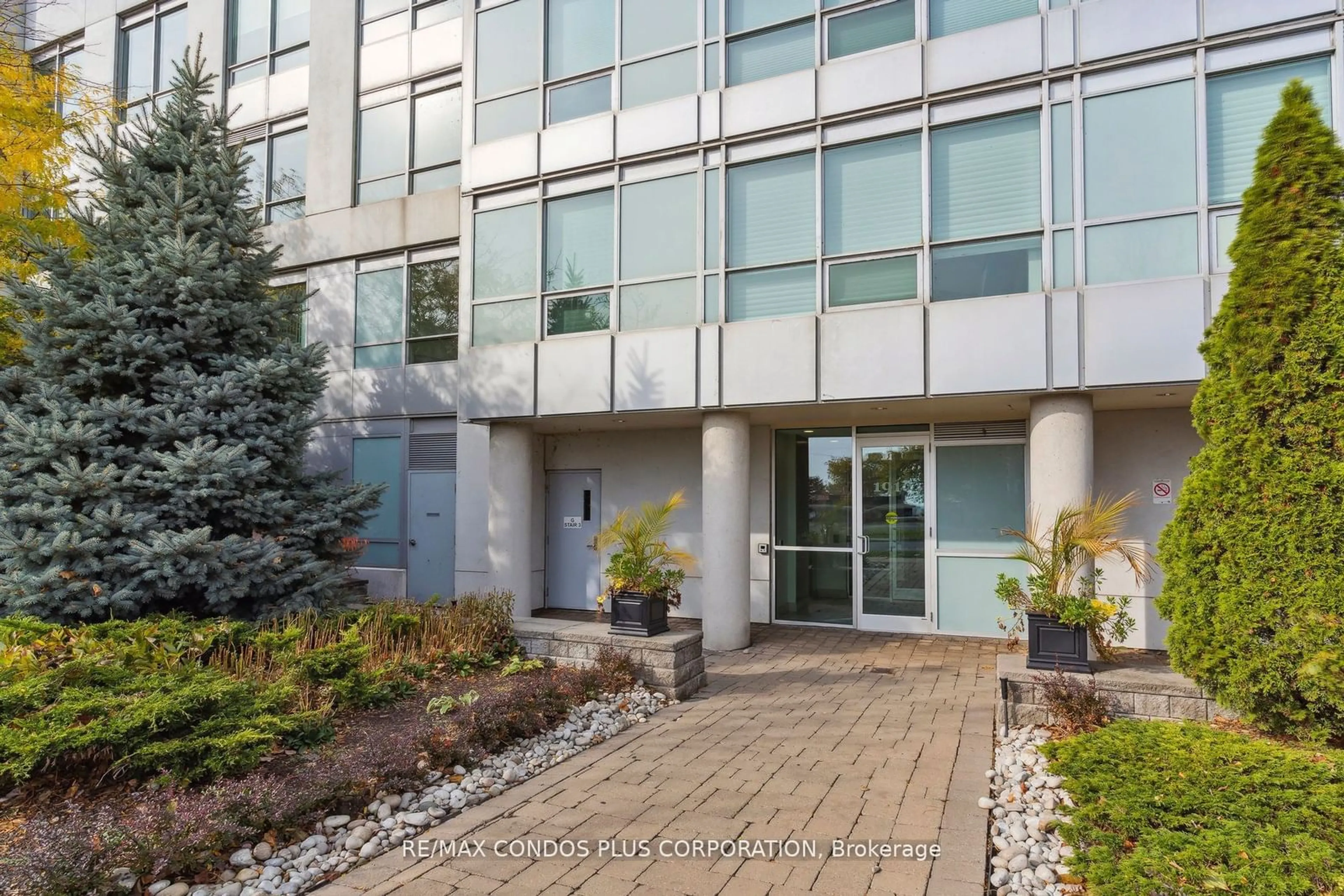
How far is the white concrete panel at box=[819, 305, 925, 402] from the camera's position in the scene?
8.25 metres

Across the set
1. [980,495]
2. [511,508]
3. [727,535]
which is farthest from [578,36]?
[980,495]

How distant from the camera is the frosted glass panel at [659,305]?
31.0ft

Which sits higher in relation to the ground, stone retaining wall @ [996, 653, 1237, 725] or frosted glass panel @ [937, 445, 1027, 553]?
frosted glass panel @ [937, 445, 1027, 553]

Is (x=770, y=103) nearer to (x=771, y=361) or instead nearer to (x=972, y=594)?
(x=771, y=361)

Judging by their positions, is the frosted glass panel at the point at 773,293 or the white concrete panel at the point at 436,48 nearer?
the frosted glass panel at the point at 773,293

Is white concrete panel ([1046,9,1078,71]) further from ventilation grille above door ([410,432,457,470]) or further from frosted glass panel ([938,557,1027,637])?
ventilation grille above door ([410,432,457,470])

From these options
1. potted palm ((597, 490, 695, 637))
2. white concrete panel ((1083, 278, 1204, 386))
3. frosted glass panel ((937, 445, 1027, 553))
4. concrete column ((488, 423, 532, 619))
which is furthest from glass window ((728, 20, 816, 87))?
concrete column ((488, 423, 532, 619))

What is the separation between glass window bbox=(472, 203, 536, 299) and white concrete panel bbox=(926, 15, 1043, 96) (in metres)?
5.43

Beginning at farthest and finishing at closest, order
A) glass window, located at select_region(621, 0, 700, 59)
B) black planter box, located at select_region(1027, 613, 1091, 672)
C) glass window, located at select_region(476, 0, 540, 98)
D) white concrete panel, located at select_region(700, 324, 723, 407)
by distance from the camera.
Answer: glass window, located at select_region(476, 0, 540, 98) < glass window, located at select_region(621, 0, 700, 59) < white concrete panel, located at select_region(700, 324, 723, 407) < black planter box, located at select_region(1027, 613, 1091, 672)

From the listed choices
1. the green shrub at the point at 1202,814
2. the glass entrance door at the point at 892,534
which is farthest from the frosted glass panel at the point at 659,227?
the green shrub at the point at 1202,814

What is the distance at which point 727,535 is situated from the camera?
9.27 meters

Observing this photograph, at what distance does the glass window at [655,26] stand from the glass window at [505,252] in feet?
8.12

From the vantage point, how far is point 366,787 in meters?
4.21

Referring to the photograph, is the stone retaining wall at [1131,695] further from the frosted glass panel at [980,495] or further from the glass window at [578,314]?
the glass window at [578,314]
